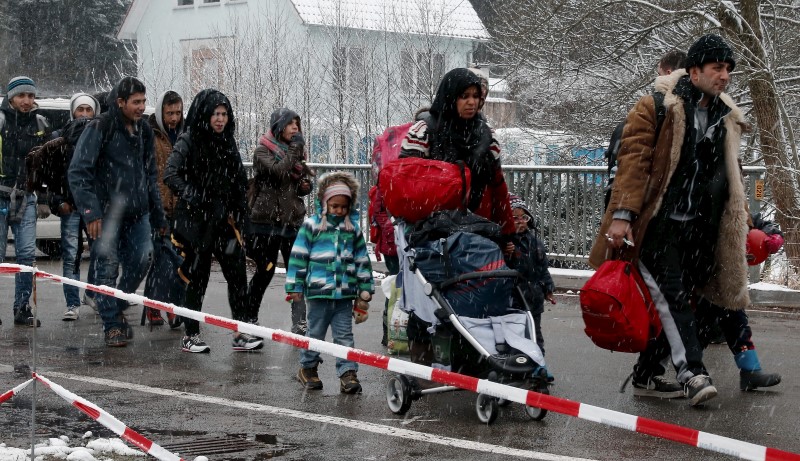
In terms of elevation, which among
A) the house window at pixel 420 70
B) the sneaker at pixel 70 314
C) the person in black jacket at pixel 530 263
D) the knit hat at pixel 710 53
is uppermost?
the house window at pixel 420 70

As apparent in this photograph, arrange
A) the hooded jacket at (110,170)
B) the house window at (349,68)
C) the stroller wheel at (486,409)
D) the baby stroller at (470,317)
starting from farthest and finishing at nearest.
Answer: the house window at (349,68) → the hooded jacket at (110,170) → the baby stroller at (470,317) → the stroller wheel at (486,409)

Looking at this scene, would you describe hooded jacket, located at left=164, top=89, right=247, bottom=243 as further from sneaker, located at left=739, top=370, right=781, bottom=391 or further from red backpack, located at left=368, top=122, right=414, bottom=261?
sneaker, located at left=739, top=370, right=781, bottom=391

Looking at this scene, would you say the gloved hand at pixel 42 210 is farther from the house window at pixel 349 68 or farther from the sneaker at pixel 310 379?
the house window at pixel 349 68

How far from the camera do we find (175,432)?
21.7 feet

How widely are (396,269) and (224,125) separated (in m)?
1.66

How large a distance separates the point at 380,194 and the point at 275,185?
1.81 meters

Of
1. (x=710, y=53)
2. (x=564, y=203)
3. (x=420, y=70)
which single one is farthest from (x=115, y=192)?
(x=420, y=70)

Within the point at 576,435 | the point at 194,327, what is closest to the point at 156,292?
the point at 194,327

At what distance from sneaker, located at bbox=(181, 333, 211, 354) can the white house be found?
723 inches

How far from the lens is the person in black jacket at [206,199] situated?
31.2 ft

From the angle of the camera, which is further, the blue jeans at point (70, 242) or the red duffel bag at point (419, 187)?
the blue jeans at point (70, 242)

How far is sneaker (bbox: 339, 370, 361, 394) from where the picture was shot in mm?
7727

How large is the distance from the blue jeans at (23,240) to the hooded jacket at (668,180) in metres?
5.40

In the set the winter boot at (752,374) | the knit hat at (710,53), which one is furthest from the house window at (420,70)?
the knit hat at (710,53)
